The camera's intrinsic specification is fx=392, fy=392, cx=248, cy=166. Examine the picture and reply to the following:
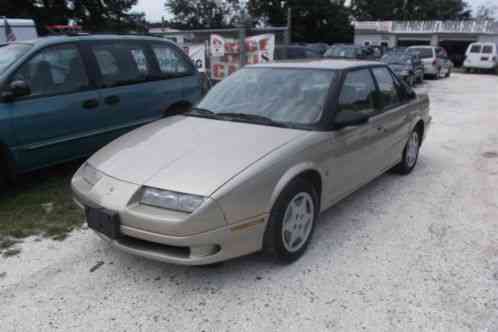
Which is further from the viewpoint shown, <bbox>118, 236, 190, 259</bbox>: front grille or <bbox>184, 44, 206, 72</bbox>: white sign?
<bbox>184, 44, 206, 72</bbox>: white sign

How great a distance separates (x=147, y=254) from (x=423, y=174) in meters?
4.02

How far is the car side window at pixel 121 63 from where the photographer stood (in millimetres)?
4895

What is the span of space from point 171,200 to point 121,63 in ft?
10.6

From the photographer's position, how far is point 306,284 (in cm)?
282

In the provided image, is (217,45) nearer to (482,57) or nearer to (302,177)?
(302,177)

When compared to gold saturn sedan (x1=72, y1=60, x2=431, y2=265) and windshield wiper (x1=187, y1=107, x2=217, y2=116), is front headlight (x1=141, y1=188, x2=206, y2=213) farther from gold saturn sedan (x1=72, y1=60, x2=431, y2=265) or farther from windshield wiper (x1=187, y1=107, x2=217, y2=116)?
windshield wiper (x1=187, y1=107, x2=217, y2=116)

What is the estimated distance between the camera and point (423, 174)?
5.24 meters

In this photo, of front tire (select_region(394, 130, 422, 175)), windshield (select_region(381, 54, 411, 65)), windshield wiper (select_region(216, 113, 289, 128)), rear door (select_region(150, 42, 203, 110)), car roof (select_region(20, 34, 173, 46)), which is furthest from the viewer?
windshield (select_region(381, 54, 411, 65))

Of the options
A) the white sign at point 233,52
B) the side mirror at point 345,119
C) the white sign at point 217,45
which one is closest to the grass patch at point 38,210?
the side mirror at point 345,119

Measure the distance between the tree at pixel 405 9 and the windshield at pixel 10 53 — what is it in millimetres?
61614

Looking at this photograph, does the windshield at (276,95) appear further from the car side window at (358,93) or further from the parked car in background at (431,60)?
the parked car in background at (431,60)

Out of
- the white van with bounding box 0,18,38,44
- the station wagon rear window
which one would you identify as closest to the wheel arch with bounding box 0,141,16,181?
the white van with bounding box 0,18,38,44

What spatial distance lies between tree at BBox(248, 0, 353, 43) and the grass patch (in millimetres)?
50450

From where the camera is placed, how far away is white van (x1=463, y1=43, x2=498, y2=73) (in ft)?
76.0
